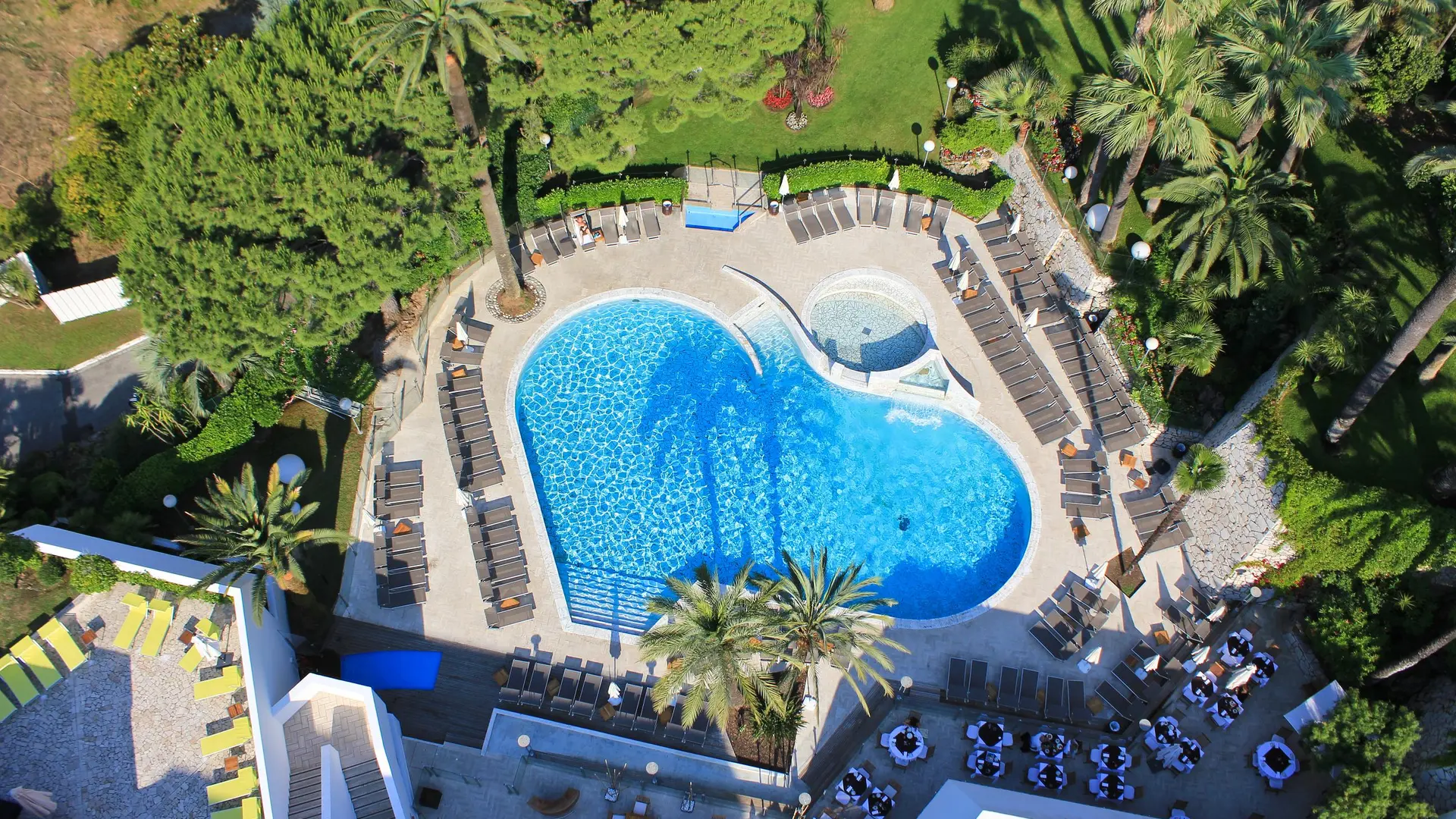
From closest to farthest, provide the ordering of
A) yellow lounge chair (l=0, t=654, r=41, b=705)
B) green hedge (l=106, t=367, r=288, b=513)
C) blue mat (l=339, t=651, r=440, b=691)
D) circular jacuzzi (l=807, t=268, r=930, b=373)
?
1. yellow lounge chair (l=0, t=654, r=41, b=705)
2. blue mat (l=339, t=651, r=440, b=691)
3. green hedge (l=106, t=367, r=288, b=513)
4. circular jacuzzi (l=807, t=268, r=930, b=373)

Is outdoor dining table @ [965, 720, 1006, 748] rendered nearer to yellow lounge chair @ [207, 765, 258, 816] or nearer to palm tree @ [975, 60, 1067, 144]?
yellow lounge chair @ [207, 765, 258, 816]

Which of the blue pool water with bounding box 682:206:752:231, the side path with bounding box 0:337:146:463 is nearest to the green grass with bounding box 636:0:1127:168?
the blue pool water with bounding box 682:206:752:231

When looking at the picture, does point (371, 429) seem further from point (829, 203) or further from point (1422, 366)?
point (1422, 366)

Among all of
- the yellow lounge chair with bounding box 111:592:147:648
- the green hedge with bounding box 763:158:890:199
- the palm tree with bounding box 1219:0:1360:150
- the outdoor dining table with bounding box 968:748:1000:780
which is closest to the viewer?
the yellow lounge chair with bounding box 111:592:147:648

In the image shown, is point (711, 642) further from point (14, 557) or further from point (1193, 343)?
point (14, 557)

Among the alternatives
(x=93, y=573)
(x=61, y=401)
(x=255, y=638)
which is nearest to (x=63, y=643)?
(x=93, y=573)

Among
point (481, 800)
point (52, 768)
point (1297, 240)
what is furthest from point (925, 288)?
point (52, 768)

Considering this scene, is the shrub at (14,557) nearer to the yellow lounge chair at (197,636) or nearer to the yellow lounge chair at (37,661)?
the yellow lounge chair at (37,661)
